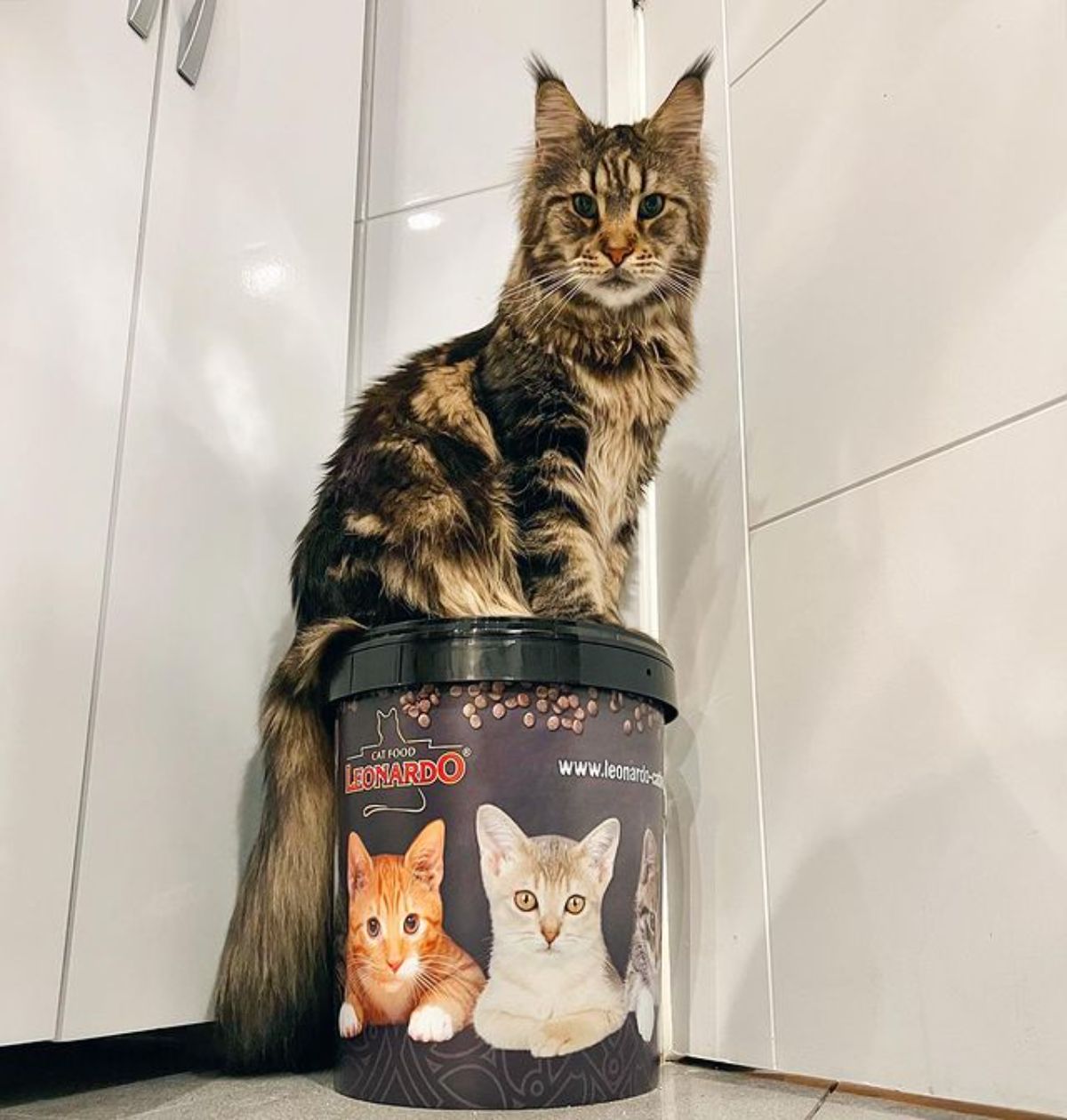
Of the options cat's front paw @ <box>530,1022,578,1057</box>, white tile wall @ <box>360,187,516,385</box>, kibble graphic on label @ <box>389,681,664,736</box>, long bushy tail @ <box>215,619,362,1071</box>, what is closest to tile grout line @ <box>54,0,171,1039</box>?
long bushy tail @ <box>215,619,362,1071</box>

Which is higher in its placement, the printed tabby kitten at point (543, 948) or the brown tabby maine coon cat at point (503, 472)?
the brown tabby maine coon cat at point (503, 472)

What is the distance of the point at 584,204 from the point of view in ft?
3.75

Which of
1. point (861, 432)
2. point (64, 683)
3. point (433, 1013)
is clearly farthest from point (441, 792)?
point (861, 432)

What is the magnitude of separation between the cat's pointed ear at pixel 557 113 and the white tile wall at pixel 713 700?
207mm

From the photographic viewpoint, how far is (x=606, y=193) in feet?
3.72

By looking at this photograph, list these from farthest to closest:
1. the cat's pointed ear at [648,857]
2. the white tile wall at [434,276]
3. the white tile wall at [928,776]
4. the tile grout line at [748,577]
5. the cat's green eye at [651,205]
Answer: the white tile wall at [434,276] → the cat's green eye at [651,205] → the tile grout line at [748,577] → the cat's pointed ear at [648,857] → the white tile wall at [928,776]

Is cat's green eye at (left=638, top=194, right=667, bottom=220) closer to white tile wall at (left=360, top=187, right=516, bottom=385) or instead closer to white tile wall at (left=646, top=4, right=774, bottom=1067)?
white tile wall at (left=646, top=4, right=774, bottom=1067)

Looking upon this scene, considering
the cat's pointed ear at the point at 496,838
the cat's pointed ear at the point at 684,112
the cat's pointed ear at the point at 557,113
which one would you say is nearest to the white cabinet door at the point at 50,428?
the cat's pointed ear at the point at 496,838

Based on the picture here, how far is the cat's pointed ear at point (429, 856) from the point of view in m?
0.83

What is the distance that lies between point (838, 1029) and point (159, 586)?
2.48 ft

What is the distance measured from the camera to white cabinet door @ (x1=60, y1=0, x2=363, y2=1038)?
94cm

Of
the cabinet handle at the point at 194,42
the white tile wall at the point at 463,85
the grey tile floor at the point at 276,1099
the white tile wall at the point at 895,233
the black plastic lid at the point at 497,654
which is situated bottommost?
the grey tile floor at the point at 276,1099

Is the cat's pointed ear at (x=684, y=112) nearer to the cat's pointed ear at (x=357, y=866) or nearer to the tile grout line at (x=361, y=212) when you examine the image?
the tile grout line at (x=361, y=212)

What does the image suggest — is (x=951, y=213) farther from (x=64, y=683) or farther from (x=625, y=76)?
(x=64, y=683)
